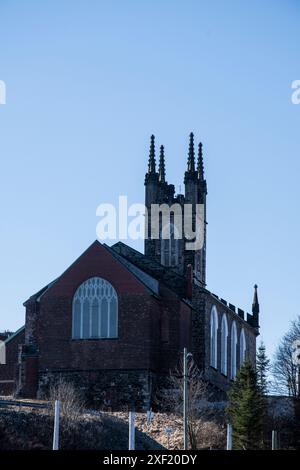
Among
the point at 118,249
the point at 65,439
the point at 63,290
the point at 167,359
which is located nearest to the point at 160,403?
the point at 167,359

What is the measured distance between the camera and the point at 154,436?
2218 inches

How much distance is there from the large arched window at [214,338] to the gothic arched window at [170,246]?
1627cm

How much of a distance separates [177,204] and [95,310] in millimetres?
30228

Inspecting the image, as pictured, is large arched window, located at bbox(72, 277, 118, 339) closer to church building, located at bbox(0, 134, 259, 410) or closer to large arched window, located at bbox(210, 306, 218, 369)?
church building, located at bbox(0, 134, 259, 410)

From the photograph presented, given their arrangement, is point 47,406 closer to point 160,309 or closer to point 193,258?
point 160,309

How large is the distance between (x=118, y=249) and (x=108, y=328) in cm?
988

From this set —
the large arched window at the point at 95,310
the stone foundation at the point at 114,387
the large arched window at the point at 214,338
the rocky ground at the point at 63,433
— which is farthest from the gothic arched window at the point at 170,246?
the rocky ground at the point at 63,433

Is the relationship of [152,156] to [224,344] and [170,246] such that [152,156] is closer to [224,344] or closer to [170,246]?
[170,246]

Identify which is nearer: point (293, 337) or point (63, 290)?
point (63, 290)

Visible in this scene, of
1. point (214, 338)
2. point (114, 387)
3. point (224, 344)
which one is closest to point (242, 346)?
point (224, 344)

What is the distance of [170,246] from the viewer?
329ft

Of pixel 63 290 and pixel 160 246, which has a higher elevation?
pixel 160 246

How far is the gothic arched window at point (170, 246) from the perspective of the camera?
99938 millimetres

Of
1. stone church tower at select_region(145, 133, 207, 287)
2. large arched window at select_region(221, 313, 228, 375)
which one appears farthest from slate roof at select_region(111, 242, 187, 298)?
stone church tower at select_region(145, 133, 207, 287)
